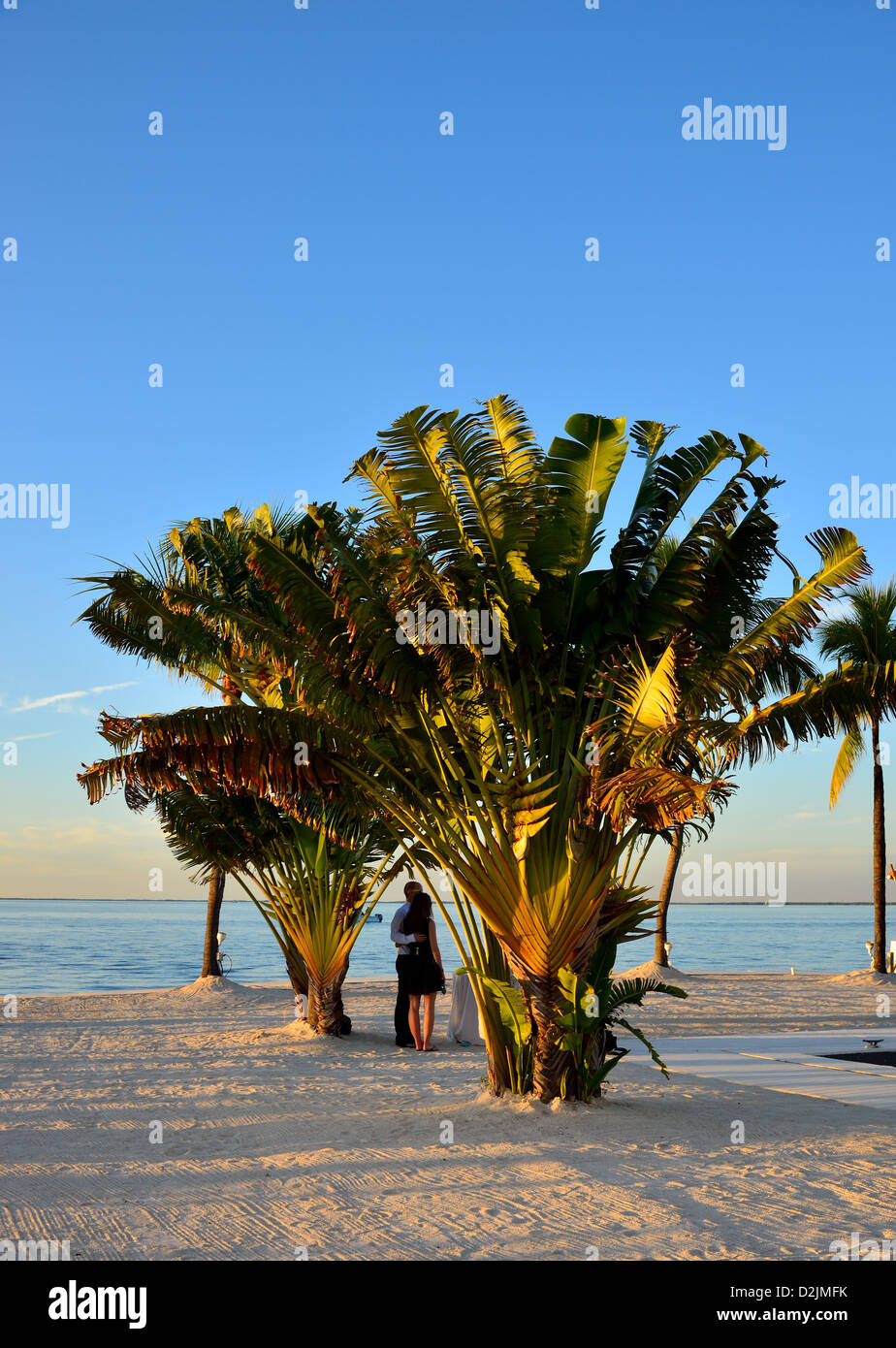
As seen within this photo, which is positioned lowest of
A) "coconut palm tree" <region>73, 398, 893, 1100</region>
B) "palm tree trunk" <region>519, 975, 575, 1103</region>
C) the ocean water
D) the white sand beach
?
the ocean water

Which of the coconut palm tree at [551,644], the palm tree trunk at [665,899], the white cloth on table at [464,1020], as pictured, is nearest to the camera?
the coconut palm tree at [551,644]

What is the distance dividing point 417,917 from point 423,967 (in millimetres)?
535

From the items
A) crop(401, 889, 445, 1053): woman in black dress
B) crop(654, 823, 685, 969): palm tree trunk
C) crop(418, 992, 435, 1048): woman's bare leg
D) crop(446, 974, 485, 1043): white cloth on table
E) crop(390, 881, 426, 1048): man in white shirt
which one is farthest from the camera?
crop(654, 823, 685, 969): palm tree trunk

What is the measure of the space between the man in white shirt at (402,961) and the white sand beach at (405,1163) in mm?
475

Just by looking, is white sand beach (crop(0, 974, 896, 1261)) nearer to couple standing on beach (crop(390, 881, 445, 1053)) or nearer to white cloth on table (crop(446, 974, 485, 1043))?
couple standing on beach (crop(390, 881, 445, 1053))

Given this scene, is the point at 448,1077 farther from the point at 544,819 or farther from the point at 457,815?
the point at 544,819

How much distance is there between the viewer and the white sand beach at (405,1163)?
16.8ft

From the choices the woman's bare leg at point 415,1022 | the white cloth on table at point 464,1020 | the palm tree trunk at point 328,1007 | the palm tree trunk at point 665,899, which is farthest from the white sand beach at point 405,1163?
the palm tree trunk at point 665,899

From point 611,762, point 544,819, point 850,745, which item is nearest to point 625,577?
point 611,762

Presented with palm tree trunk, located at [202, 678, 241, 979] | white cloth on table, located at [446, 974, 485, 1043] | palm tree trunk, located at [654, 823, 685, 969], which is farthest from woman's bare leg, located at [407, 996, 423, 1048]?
palm tree trunk, located at [654, 823, 685, 969]

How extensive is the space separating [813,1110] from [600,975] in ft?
6.73

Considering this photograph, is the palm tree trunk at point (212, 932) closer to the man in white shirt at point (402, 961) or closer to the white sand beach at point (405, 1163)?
the man in white shirt at point (402, 961)

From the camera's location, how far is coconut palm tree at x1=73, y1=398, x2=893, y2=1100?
7.86 m

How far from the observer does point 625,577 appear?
8.38 meters
